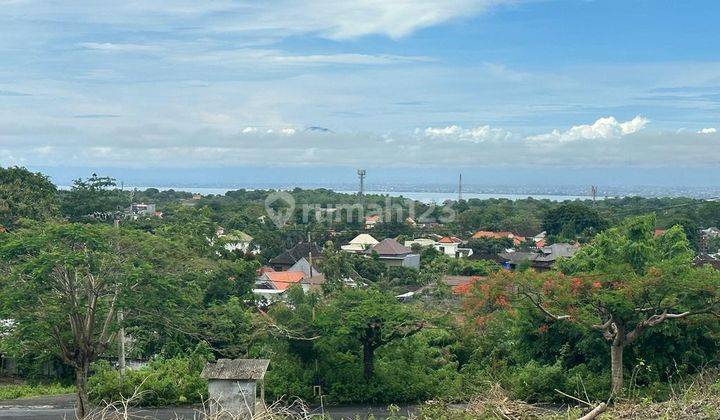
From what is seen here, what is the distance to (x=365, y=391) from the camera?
1705 centimetres

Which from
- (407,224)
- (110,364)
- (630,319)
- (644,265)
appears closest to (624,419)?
(630,319)

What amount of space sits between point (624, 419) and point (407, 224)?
61.3 metres

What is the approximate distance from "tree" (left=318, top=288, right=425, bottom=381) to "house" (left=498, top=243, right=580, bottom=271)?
80.0 ft

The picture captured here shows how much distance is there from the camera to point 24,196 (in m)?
37.4

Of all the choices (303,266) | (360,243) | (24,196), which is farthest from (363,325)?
(360,243)

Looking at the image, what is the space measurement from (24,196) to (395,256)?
19544mm

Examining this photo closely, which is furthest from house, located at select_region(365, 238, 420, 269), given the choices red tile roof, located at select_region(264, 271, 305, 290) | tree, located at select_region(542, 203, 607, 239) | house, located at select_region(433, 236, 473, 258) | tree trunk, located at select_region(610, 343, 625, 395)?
tree trunk, located at select_region(610, 343, 625, 395)

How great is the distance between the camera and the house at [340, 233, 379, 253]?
52562 millimetres

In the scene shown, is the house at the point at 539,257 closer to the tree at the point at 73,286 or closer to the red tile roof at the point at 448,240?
the red tile roof at the point at 448,240

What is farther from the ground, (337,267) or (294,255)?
(337,267)

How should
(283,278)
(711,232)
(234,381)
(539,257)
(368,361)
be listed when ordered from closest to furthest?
(234,381), (368,361), (283,278), (539,257), (711,232)

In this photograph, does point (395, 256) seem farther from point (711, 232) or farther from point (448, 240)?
point (711, 232)

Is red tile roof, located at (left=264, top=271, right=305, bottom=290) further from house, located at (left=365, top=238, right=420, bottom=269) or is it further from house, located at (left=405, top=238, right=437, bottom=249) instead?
house, located at (left=405, top=238, right=437, bottom=249)

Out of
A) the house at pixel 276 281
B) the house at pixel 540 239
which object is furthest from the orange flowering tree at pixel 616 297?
the house at pixel 540 239
